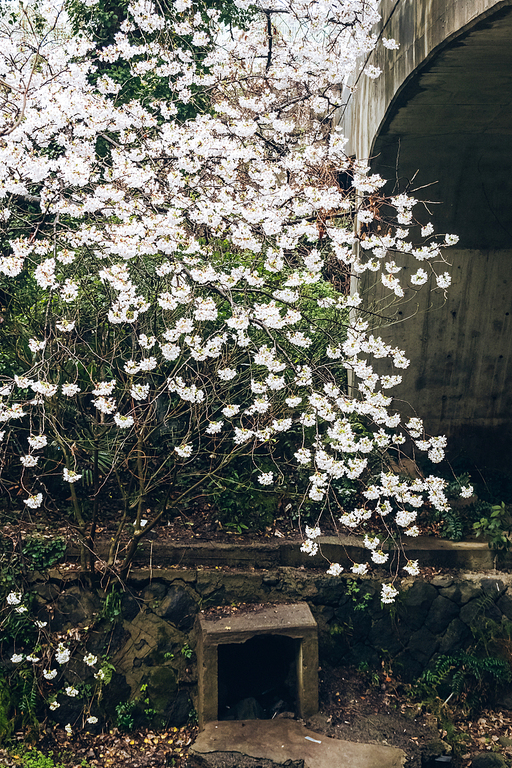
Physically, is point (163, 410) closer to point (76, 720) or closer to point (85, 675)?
point (85, 675)

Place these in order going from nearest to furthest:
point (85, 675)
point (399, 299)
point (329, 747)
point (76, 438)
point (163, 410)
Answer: point (329, 747)
point (85, 675)
point (76, 438)
point (163, 410)
point (399, 299)

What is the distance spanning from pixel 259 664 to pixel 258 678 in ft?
0.39

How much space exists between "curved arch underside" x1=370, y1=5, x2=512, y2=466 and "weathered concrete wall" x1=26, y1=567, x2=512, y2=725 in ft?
6.49

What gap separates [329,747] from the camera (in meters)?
4.29

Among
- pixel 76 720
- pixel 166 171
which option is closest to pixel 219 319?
pixel 166 171

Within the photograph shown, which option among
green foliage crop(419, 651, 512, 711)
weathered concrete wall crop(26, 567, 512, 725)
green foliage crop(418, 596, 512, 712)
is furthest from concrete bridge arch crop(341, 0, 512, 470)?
green foliage crop(419, 651, 512, 711)

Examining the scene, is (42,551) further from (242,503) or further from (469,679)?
(469,679)

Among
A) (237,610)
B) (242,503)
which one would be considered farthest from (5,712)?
(242,503)

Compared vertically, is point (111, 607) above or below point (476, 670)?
above

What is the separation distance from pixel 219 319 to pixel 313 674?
3400 mm

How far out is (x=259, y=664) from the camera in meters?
5.20

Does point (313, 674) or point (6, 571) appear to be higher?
point (6, 571)

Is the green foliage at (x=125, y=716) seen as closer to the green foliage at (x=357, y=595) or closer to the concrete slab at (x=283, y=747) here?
the concrete slab at (x=283, y=747)

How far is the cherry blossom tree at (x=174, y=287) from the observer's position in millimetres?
4129
